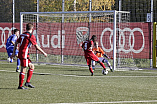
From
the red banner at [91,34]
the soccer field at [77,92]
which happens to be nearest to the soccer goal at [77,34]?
the red banner at [91,34]

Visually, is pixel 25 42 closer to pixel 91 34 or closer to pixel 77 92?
pixel 77 92

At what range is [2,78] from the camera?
599 inches

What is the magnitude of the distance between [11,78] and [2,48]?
1147 centimetres

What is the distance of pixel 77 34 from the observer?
23766 mm

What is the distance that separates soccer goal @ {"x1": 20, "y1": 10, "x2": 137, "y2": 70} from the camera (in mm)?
22078

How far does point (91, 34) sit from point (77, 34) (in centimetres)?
80

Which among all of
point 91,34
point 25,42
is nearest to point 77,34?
point 91,34

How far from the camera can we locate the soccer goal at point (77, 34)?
22.1 meters

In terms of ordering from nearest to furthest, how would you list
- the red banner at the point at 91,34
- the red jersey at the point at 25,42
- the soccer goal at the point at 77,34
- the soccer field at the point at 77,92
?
the soccer field at the point at 77,92 < the red jersey at the point at 25,42 < the red banner at the point at 91,34 < the soccer goal at the point at 77,34

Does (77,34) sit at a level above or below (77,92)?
above

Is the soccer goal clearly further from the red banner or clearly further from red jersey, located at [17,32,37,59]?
red jersey, located at [17,32,37,59]

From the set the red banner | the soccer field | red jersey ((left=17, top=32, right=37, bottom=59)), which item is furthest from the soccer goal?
red jersey ((left=17, top=32, right=37, bottom=59))

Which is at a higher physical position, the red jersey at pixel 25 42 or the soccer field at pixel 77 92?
the red jersey at pixel 25 42

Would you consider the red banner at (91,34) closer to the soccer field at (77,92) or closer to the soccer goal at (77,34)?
the soccer goal at (77,34)
